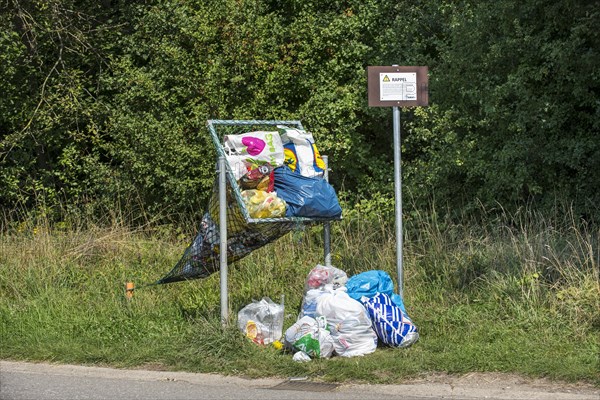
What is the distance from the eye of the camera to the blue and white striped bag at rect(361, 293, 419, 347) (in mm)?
7738

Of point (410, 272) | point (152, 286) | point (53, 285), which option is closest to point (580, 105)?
point (410, 272)

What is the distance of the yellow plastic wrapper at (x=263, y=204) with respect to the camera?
7926 mm

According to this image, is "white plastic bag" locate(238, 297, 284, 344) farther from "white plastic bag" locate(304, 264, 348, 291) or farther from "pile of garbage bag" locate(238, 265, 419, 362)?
"white plastic bag" locate(304, 264, 348, 291)

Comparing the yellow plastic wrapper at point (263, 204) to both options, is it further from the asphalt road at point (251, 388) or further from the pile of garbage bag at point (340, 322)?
the asphalt road at point (251, 388)

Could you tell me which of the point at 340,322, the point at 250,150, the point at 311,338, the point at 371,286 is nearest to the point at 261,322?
the point at 311,338

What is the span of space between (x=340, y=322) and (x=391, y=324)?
1.49ft

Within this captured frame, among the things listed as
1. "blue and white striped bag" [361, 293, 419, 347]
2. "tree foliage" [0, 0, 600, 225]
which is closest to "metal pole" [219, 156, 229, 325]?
"blue and white striped bag" [361, 293, 419, 347]

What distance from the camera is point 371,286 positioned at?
8.09 meters

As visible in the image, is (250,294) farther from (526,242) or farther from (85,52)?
(85,52)

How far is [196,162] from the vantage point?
15.1m

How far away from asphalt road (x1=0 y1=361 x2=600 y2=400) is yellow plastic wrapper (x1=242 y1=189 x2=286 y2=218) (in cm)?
151

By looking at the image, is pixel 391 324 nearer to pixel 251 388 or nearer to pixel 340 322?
pixel 340 322

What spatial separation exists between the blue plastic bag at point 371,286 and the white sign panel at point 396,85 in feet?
5.52

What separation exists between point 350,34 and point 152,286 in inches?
284
